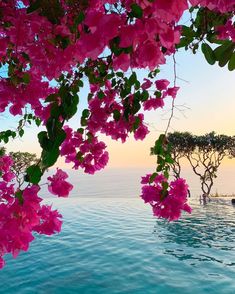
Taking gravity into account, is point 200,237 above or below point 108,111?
below

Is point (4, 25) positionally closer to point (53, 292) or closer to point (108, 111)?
point (108, 111)

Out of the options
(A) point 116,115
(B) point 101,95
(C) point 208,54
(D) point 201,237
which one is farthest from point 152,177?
(D) point 201,237

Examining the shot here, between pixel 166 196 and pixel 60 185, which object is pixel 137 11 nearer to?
pixel 60 185

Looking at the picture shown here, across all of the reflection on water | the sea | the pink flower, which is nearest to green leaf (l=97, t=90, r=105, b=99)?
the pink flower

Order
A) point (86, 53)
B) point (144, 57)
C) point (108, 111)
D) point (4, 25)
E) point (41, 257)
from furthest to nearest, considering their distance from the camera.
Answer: point (41, 257) → point (108, 111) → point (4, 25) → point (144, 57) → point (86, 53)

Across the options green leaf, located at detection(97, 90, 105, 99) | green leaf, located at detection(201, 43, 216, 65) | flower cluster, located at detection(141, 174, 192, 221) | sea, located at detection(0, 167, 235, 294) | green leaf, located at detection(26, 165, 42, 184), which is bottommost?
sea, located at detection(0, 167, 235, 294)

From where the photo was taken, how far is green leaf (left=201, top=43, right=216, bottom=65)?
66.1 inches

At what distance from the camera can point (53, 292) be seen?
7.66m

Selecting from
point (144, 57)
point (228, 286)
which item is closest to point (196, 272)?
point (228, 286)

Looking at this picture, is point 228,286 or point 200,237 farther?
point 200,237

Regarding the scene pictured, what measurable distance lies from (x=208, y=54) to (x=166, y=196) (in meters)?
1.57

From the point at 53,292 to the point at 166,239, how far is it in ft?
20.9

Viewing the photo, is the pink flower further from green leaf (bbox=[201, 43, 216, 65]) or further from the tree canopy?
the tree canopy

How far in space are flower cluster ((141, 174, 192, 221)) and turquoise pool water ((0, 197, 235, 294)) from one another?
5247 mm
